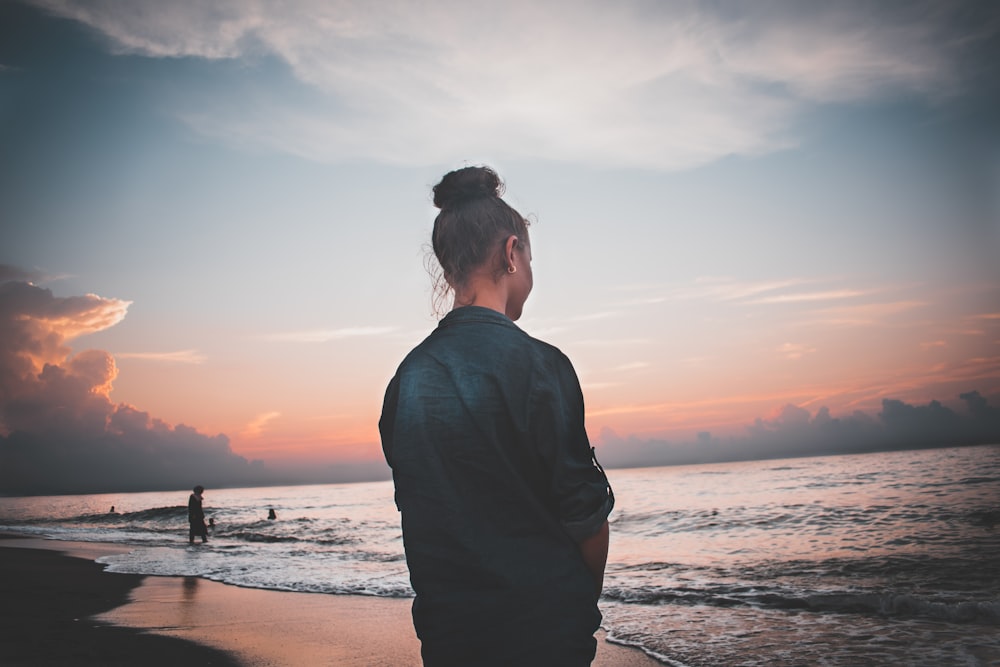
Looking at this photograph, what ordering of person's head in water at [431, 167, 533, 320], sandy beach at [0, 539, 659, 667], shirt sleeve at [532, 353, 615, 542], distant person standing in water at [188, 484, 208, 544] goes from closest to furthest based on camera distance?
shirt sleeve at [532, 353, 615, 542] → person's head in water at [431, 167, 533, 320] → sandy beach at [0, 539, 659, 667] → distant person standing in water at [188, 484, 208, 544]

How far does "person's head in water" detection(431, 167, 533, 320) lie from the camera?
1.42 metres

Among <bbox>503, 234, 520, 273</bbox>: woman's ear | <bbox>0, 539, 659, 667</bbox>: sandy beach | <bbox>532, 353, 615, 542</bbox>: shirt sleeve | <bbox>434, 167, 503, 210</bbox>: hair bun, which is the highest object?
<bbox>434, 167, 503, 210</bbox>: hair bun

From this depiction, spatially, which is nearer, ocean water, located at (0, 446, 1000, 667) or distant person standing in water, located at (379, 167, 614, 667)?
distant person standing in water, located at (379, 167, 614, 667)

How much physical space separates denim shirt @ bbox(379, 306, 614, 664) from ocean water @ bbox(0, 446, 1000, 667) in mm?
5044

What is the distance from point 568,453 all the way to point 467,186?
706 mm

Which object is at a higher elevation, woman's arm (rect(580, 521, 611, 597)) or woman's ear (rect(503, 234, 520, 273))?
woman's ear (rect(503, 234, 520, 273))

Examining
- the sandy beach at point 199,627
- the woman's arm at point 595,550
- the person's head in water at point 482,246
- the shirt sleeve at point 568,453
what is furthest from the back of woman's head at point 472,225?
the sandy beach at point 199,627

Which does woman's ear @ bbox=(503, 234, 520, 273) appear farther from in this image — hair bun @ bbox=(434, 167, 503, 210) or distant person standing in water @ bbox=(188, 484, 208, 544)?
distant person standing in water @ bbox=(188, 484, 208, 544)

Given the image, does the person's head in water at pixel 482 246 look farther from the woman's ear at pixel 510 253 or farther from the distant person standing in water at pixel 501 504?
the distant person standing in water at pixel 501 504

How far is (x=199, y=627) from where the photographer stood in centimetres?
690

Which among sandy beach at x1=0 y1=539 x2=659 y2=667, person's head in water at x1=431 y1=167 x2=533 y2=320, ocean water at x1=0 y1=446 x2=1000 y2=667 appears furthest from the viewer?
ocean water at x1=0 y1=446 x2=1000 y2=667

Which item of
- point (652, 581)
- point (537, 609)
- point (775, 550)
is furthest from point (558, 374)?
point (775, 550)

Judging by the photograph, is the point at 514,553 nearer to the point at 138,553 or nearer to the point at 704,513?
the point at 138,553

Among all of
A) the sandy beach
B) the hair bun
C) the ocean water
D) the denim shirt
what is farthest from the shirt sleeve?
the ocean water
